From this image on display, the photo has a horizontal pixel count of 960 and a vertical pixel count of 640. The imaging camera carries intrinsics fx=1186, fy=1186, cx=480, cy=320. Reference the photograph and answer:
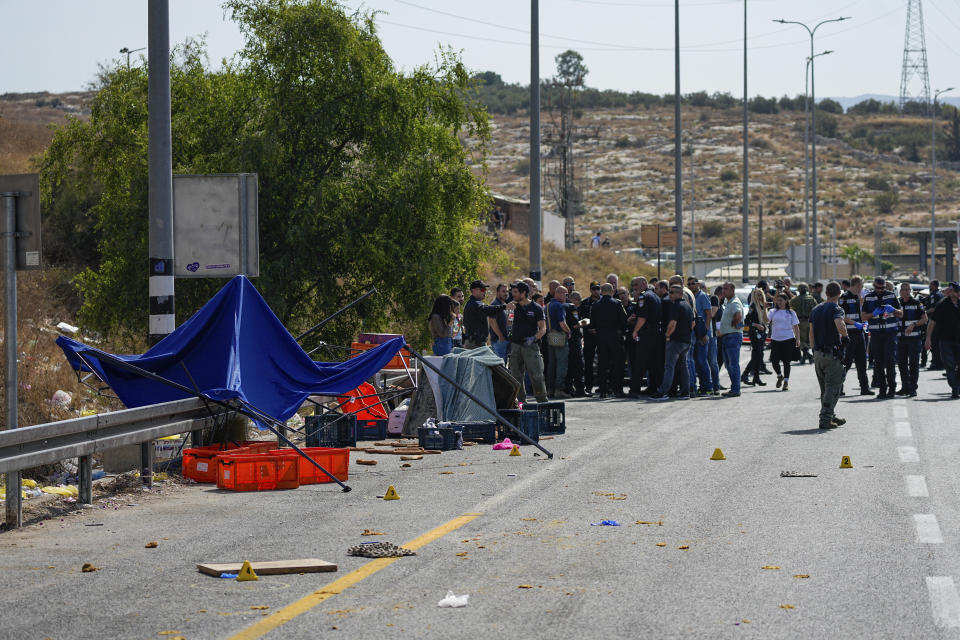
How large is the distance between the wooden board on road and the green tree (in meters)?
12.0

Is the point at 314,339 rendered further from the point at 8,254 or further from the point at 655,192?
the point at 655,192

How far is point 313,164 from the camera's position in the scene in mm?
19812

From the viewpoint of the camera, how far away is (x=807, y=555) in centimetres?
766

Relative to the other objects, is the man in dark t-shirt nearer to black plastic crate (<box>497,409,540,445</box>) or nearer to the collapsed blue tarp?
black plastic crate (<box>497,409,540,445</box>)

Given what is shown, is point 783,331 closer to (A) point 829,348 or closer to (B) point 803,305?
(B) point 803,305

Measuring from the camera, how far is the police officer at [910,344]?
20.8 m

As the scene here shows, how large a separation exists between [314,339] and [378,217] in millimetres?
2578

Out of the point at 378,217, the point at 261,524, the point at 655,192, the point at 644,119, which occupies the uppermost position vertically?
the point at 644,119

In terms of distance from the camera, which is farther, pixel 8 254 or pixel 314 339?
pixel 314 339

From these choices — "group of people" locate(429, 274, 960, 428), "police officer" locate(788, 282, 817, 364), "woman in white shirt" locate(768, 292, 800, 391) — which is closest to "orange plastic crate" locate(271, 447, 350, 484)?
"group of people" locate(429, 274, 960, 428)

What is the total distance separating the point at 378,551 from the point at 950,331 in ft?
50.9

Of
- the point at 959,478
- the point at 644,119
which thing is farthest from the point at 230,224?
the point at 644,119

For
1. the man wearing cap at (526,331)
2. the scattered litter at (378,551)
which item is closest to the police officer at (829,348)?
the man wearing cap at (526,331)

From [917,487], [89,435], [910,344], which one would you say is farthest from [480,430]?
[910,344]
